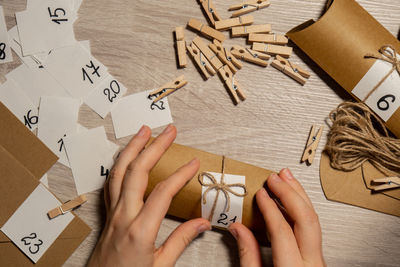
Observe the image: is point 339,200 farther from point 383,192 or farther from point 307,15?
point 307,15

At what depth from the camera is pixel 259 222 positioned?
0.81 m

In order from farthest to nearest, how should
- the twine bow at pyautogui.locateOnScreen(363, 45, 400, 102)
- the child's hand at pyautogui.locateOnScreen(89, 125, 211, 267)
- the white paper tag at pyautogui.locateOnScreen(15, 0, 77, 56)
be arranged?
the white paper tag at pyautogui.locateOnScreen(15, 0, 77, 56) → the twine bow at pyautogui.locateOnScreen(363, 45, 400, 102) → the child's hand at pyautogui.locateOnScreen(89, 125, 211, 267)

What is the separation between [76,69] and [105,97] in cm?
12

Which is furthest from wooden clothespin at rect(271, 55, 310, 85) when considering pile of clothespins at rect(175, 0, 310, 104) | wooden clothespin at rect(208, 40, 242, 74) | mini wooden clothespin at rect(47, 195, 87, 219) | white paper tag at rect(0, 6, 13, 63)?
white paper tag at rect(0, 6, 13, 63)

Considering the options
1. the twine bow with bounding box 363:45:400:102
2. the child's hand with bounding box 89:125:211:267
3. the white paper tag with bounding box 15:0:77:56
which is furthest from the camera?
the white paper tag with bounding box 15:0:77:56

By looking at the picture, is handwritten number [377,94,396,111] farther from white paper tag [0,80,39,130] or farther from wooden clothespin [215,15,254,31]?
white paper tag [0,80,39,130]

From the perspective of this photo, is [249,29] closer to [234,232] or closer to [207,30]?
[207,30]

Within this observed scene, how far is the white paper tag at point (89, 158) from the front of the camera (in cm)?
89

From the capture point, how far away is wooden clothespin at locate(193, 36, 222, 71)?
2.94 feet

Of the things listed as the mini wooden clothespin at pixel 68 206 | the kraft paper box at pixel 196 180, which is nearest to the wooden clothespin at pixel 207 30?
the kraft paper box at pixel 196 180

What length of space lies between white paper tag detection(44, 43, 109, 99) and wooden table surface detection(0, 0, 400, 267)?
31 millimetres

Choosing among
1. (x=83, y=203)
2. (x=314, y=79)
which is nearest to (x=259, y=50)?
(x=314, y=79)

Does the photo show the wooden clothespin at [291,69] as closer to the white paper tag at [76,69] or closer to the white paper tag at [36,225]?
the white paper tag at [76,69]

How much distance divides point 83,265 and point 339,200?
72cm
